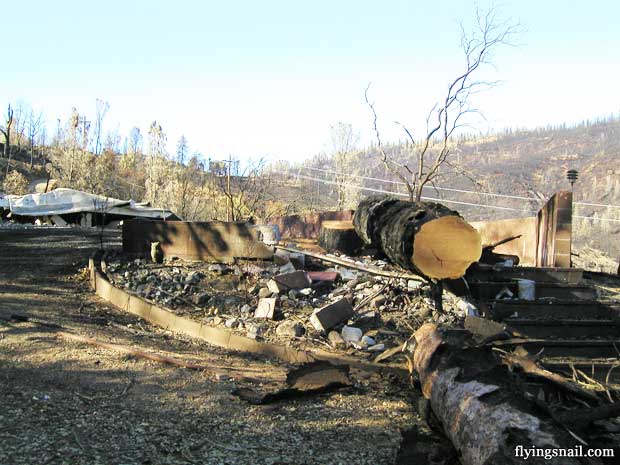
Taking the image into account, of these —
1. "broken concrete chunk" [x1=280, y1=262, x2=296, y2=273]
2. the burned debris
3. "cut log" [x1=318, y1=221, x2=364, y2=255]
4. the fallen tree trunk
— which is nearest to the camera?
the fallen tree trunk

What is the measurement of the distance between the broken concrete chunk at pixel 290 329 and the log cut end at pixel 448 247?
146 cm

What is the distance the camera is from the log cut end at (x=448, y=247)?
230 inches

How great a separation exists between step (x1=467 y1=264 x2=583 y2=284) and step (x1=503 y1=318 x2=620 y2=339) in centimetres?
114

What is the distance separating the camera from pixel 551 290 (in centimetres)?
667

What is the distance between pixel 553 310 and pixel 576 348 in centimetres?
81

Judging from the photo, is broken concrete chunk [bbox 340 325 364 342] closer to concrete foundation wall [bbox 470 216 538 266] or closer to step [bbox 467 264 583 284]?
step [bbox 467 264 583 284]

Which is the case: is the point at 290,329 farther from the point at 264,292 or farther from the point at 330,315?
the point at 264,292

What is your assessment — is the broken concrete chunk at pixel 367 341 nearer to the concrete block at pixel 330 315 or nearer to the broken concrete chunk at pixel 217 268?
the concrete block at pixel 330 315

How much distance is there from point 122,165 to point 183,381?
2176 inches

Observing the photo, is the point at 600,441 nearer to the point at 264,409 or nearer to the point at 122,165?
the point at 264,409

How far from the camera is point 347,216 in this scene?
12.5m

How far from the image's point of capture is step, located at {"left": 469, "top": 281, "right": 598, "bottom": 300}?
21.3 feet

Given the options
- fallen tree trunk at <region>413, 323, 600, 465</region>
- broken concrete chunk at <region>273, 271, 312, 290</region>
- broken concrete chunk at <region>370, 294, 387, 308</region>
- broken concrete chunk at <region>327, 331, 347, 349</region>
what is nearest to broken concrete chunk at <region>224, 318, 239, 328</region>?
broken concrete chunk at <region>273, 271, 312, 290</region>

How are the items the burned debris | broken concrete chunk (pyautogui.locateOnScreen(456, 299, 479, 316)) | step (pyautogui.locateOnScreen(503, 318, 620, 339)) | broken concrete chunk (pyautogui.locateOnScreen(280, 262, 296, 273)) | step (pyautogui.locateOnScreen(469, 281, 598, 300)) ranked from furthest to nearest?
broken concrete chunk (pyautogui.locateOnScreen(280, 262, 296, 273)), step (pyautogui.locateOnScreen(469, 281, 598, 300)), broken concrete chunk (pyautogui.locateOnScreen(456, 299, 479, 316)), step (pyautogui.locateOnScreen(503, 318, 620, 339)), the burned debris
